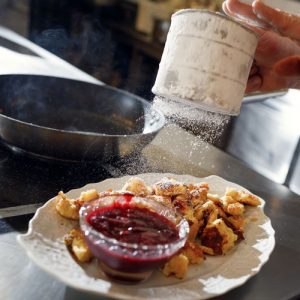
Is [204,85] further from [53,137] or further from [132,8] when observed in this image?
[132,8]

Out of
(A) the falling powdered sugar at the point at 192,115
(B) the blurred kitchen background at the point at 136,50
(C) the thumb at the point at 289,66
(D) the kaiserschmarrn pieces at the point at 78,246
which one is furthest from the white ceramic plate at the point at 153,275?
(B) the blurred kitchen background at the point at 136,50

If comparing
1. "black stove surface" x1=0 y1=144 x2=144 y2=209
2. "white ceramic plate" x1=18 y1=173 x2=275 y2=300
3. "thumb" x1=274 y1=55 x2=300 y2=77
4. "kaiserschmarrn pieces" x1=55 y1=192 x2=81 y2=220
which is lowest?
"black stove surface" x1=0 y1=144 x2=144 y2=209

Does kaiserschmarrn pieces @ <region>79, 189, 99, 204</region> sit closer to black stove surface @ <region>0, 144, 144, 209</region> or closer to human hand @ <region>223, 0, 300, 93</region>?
black stove surface @ <region>0, 144, 144, 209</region>

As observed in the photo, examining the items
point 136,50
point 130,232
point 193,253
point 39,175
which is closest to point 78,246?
point 130,232

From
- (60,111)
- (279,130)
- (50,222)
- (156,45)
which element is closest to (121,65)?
(156,45)

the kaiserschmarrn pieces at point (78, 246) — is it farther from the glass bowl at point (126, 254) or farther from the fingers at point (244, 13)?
the fingers at point (244, 13)

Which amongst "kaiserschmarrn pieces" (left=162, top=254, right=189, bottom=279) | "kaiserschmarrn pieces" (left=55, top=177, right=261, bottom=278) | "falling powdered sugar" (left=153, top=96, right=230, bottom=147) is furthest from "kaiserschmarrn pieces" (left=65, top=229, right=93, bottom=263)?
"falling powdered sugar" (left=153, top=96, right=230, bottom=147)

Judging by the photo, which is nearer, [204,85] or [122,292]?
[122,292]

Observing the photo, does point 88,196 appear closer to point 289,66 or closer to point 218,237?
point 218,237
